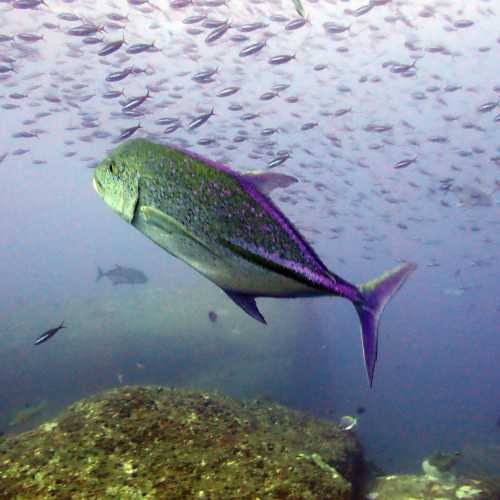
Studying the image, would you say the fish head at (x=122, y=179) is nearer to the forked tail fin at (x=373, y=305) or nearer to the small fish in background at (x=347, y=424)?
the forked tail fin at (x=373, y=305)

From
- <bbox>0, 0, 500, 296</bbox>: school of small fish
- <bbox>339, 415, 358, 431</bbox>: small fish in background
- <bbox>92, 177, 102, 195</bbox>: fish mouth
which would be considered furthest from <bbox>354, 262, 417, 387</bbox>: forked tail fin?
<bbox>0, 0, 500, 296</bbox>: school of small fish

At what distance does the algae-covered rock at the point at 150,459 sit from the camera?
104 inches

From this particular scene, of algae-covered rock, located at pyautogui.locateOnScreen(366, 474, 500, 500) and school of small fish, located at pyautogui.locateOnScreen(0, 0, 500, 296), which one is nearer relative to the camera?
algae-covered rock, located at pyautogui.locateOnScreen(366, 474, 500, 500)

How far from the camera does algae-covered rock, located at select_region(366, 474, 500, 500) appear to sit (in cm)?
541

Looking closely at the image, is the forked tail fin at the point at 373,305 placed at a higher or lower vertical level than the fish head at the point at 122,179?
lower

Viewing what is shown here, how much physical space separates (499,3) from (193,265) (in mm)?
28408

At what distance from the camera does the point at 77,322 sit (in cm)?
1556

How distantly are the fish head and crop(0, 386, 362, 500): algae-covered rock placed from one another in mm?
2163

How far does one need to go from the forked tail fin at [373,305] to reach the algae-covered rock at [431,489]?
18.1 ft

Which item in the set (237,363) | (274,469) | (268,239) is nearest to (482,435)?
(237,363)

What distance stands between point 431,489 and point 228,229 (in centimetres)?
621

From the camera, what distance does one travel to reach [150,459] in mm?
2930

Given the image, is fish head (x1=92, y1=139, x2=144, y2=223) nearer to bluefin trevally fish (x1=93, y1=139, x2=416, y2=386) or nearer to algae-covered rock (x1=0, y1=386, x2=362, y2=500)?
bluefin trevally fish (x1=93, y1=139, x2=416, y2=386)

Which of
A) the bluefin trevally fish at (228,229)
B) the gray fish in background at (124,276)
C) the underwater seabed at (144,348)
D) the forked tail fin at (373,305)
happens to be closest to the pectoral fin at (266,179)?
the bluefin trevally fish at (228,229)
